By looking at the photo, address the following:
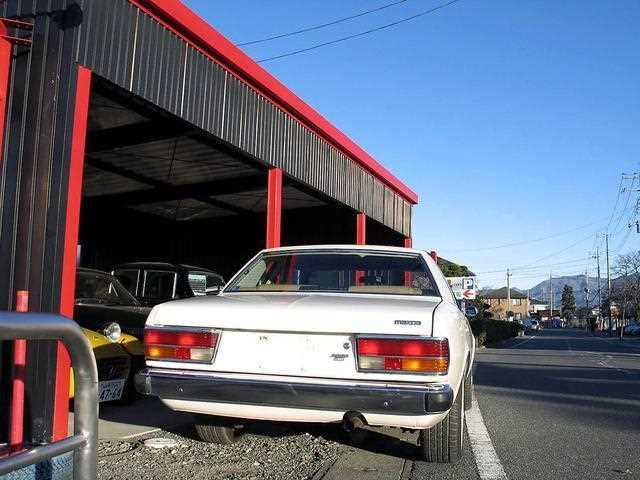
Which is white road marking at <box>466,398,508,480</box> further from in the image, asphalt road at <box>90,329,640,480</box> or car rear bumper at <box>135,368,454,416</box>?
car rear bumper at <box>135,368,454,416</box>

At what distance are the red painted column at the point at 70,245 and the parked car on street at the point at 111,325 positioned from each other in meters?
0.72

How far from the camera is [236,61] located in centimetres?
837

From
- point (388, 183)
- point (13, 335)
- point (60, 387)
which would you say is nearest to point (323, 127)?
point (388, 183)

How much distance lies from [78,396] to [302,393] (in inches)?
71.6

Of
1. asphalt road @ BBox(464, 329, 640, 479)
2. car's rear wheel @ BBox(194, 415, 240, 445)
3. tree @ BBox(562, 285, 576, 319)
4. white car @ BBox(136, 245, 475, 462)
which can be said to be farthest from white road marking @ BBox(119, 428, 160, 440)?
tree @ BBox(562, 285, 576, 319)

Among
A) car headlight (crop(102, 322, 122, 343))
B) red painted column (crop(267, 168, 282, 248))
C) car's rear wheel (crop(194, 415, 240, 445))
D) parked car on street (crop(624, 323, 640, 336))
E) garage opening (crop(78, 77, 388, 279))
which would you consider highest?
garage opening (crop(78, 77, 388, 279))

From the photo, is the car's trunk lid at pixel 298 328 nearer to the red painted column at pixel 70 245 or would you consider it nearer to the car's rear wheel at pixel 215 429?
the car's rear wheel at pixel 215 429

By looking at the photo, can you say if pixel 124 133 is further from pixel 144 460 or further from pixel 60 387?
pixel 144 460

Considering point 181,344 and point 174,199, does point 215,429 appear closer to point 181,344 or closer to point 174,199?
point 181,344

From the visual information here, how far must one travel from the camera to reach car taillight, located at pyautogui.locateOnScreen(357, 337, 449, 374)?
3.63 meters

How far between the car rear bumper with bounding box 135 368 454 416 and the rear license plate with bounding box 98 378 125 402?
2.23 meters

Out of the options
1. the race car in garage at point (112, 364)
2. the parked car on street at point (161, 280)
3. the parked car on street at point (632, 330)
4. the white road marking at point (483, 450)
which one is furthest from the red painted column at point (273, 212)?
the parked car on street at point (632, 330)

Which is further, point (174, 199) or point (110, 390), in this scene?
point (174, 199)

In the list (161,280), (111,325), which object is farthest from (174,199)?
(111,325)
